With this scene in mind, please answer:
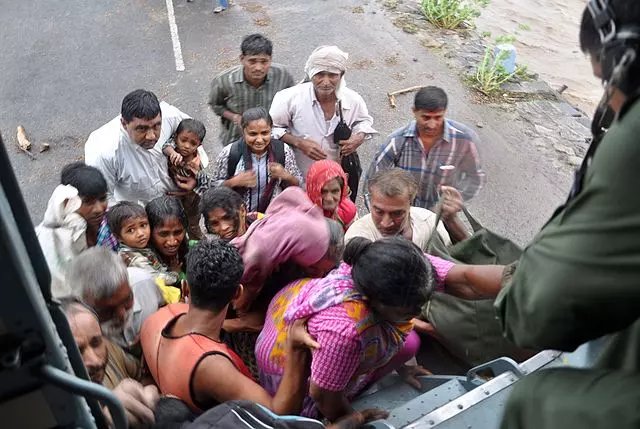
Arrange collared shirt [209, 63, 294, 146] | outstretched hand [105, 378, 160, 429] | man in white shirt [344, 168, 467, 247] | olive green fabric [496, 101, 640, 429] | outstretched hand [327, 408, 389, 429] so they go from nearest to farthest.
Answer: olive green fabric [496, 101, 640, 429] → outstretched hand [105, 378, 160, 429] → outstretched hand [327, 408, 389, 429] → man in white shirt [344, 168, 467, 247] → collared shirt [209, 63, 294, 146]

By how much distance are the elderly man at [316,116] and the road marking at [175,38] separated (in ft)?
13.6

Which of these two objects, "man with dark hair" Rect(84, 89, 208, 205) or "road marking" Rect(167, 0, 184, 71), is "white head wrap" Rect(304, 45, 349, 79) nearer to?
"man with dark hair" Rect(84, 89, 208, 205)

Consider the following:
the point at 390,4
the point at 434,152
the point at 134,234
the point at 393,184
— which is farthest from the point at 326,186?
the point at 390,4

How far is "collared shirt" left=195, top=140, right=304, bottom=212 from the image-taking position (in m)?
3.88

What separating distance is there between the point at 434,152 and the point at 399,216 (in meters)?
0.79

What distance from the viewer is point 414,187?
3.26 metres

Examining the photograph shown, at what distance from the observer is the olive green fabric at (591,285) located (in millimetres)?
959

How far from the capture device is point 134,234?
3.18 metres

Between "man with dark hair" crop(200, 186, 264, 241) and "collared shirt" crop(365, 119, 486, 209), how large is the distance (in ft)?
3.30

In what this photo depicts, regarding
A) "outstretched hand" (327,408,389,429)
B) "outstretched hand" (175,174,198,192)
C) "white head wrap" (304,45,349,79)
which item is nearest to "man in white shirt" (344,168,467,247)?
"outstretched hand" (327,408,389,429)

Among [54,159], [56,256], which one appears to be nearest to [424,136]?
[56,256]

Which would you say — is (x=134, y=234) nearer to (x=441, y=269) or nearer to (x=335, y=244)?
(x=335, y=244)

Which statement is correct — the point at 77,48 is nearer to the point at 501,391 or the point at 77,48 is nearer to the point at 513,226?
the point at 513,226

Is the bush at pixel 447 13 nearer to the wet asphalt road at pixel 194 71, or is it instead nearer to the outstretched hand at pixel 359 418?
the wet asphalt road at pixel 194 71
